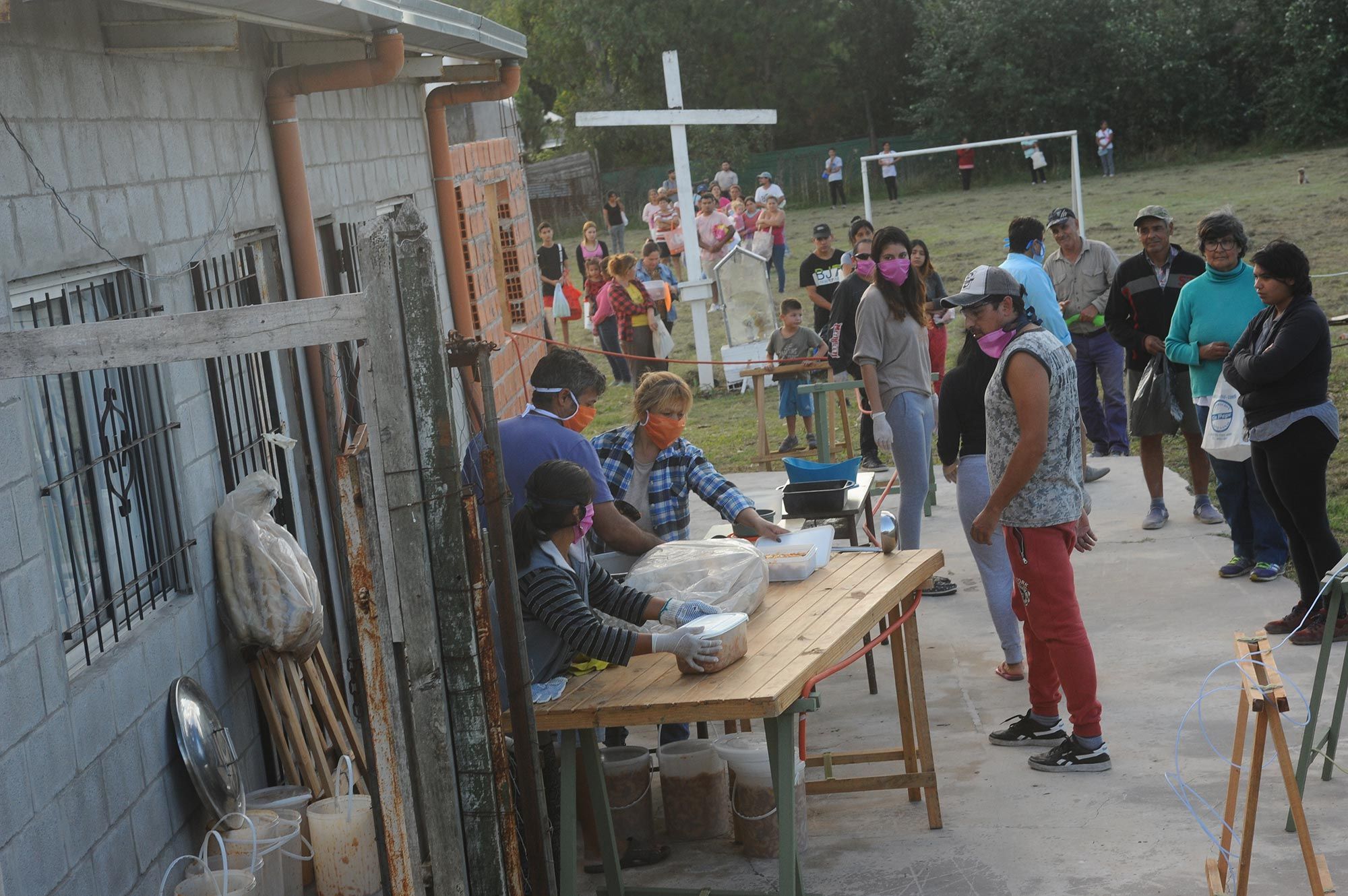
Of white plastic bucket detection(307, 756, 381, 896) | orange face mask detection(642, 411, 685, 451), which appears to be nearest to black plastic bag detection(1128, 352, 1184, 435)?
orange face mask detection(642, 411, 685, 451)

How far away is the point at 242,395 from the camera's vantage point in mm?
5840

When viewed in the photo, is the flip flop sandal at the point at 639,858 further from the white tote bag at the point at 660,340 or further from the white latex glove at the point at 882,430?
the white tote bag at the point at 660,340

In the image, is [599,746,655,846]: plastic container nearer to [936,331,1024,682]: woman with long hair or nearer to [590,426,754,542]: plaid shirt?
[590,426,754,542]: plaid shirt

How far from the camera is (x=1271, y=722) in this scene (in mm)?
3486

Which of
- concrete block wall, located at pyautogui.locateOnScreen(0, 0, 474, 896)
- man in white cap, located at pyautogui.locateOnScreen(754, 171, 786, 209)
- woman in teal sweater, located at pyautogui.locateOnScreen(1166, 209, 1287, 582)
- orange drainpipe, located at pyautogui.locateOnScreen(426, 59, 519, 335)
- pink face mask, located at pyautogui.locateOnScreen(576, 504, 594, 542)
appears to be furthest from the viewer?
man in white cap, located at pyautogui.locateOnScreen(754, 171, 786, 209)

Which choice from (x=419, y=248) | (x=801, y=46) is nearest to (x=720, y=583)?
(x=419, y=248)

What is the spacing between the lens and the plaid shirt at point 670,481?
5758 mm

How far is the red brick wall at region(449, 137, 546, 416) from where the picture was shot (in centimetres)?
1046

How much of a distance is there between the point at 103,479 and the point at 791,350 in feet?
25.5

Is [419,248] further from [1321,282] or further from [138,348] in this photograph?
[1321,282]

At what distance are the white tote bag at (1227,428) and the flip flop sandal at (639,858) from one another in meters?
3.77

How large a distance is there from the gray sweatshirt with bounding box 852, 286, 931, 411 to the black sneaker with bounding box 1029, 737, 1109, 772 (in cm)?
244

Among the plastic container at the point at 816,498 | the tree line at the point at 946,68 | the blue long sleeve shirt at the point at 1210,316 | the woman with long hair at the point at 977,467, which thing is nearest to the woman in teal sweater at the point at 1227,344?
the blue long sleeve shirt at the point at 1210,316

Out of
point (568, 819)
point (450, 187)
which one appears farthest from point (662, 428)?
point (450, 187)
